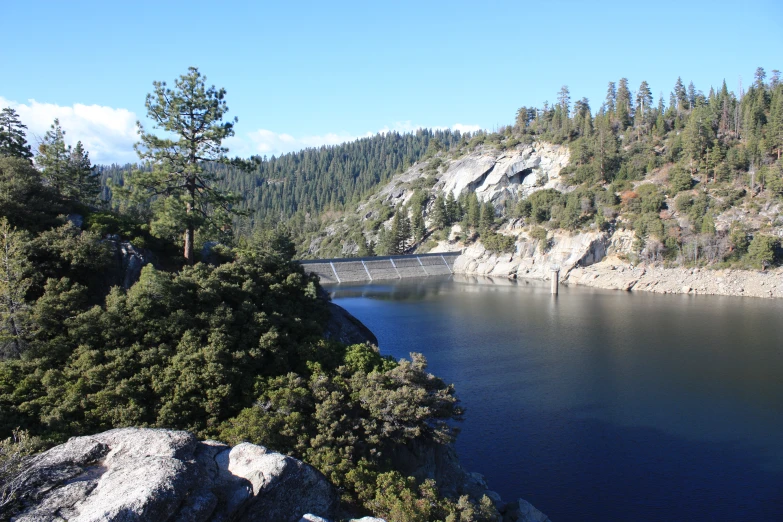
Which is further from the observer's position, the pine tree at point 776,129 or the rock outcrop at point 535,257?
the rock outcrop at point 535,257

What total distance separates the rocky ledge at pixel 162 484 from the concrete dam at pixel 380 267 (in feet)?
213

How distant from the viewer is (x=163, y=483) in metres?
9.93

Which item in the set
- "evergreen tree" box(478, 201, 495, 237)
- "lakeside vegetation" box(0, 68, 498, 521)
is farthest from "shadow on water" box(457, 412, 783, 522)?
"evergreen tree" box(478, 201, 495, 237)

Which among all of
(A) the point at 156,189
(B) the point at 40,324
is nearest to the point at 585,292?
(A) the point at 156,189

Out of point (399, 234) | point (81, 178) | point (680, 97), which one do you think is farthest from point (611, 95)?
point (81, 178)

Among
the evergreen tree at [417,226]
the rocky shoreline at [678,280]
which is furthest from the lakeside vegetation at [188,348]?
the evergreen tree at [417,226]

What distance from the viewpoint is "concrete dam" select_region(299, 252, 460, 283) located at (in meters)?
82.2

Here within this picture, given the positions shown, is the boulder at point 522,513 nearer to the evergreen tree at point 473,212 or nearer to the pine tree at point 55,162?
the pine tree at point 55,162

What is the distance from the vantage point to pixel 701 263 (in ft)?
231

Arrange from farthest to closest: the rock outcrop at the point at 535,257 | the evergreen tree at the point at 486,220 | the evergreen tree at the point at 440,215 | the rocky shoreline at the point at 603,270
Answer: the evergreen tree at the point at 440,215, the evergreen tree at the point at 486,220, the rock outcrop at the point at 535,257, the rocky shoreline at the point at 603,270

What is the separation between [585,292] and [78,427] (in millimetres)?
65815

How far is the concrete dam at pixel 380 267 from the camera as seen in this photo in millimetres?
82250

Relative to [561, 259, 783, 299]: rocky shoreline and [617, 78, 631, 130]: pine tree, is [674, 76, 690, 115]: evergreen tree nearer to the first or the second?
[617, 78, 631, 130]: pine tree

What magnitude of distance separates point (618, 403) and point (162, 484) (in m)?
26.7
